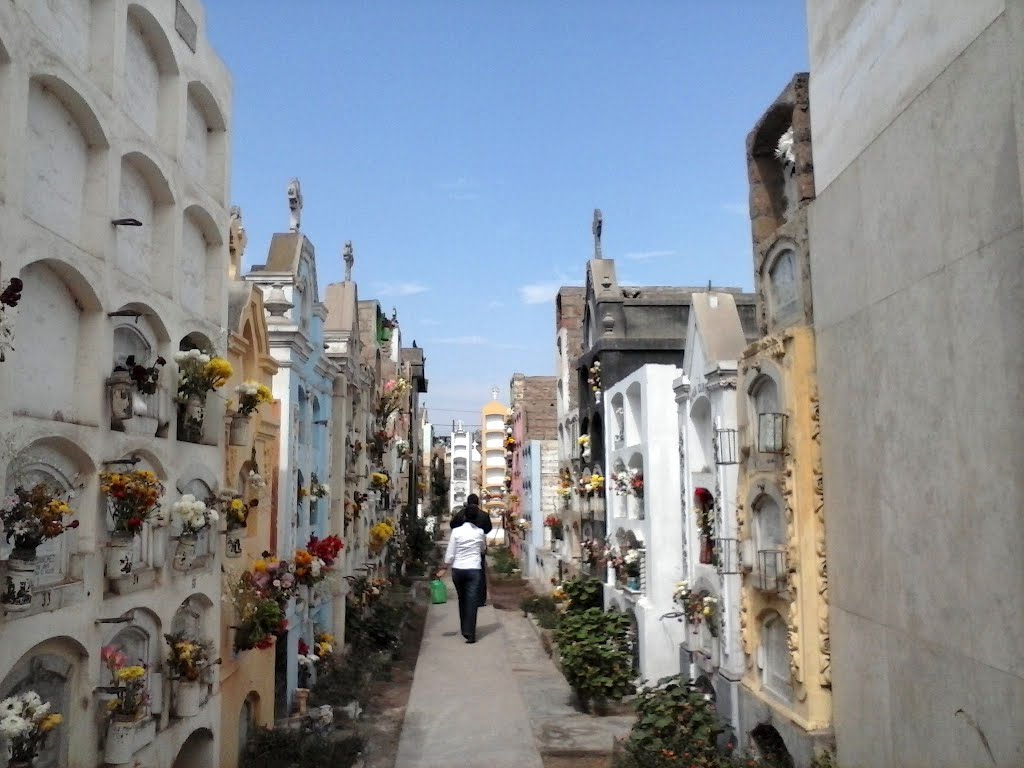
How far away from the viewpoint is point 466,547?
1568cm

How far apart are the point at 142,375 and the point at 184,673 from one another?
8.23 ft

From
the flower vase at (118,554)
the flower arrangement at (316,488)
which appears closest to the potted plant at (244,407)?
the flower vase at (118,554)

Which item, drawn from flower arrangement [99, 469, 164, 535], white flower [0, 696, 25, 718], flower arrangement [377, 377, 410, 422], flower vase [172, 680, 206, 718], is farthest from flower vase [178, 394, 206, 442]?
flower arrangement [377, 377, 410, 422]

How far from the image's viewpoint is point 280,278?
1162 centimetres

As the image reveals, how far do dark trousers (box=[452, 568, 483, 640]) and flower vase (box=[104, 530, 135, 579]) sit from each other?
9642mm

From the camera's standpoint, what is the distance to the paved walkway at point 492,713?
1020 centimetres

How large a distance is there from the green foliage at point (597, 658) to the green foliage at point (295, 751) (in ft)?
12.2

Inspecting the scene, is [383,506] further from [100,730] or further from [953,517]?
[953,517]

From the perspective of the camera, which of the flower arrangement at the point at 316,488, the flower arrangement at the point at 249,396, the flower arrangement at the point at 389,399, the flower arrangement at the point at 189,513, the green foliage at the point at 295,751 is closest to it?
the flower arrangement at the point at 189,513

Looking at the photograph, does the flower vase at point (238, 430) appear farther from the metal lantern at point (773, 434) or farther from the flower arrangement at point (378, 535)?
the flower arrangement at point (378, 535)

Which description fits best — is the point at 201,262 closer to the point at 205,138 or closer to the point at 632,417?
the point at 205,138

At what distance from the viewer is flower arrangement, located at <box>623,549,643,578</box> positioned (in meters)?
14.4

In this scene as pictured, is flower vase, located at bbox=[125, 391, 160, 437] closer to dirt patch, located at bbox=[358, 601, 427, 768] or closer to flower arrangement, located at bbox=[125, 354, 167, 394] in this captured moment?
flower arrangement, located at bbox=[125, 354, 167, 394]

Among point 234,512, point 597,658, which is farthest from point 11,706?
point 597,658
